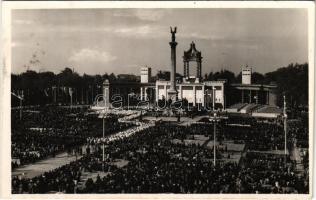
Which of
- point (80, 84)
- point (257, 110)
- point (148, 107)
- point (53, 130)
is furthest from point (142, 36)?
point (257, 110)

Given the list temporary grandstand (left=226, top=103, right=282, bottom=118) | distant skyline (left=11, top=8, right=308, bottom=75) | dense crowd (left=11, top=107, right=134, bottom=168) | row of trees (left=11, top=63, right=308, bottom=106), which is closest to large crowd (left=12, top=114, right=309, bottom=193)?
dense crowd (left=11, top=107, right=134, bottom=168)

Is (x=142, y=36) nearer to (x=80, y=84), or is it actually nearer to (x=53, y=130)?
(x=80, y=84)

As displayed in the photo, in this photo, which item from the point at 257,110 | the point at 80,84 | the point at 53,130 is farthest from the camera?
the point at 257,110

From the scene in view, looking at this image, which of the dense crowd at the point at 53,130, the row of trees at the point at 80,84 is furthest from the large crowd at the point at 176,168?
the row of trees at the point at 80,84

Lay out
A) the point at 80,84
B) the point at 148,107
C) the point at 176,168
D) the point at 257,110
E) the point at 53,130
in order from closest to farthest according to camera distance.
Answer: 1. the point at 176,168
2. the point at 53,130
3. the point at 148,107
4. the point at 80,84
5. the point at 257,110

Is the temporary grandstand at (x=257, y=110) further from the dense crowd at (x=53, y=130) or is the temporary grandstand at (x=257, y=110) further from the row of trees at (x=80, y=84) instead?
the dense crowd at (x=53, y=130)

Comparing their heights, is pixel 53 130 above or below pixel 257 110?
below
